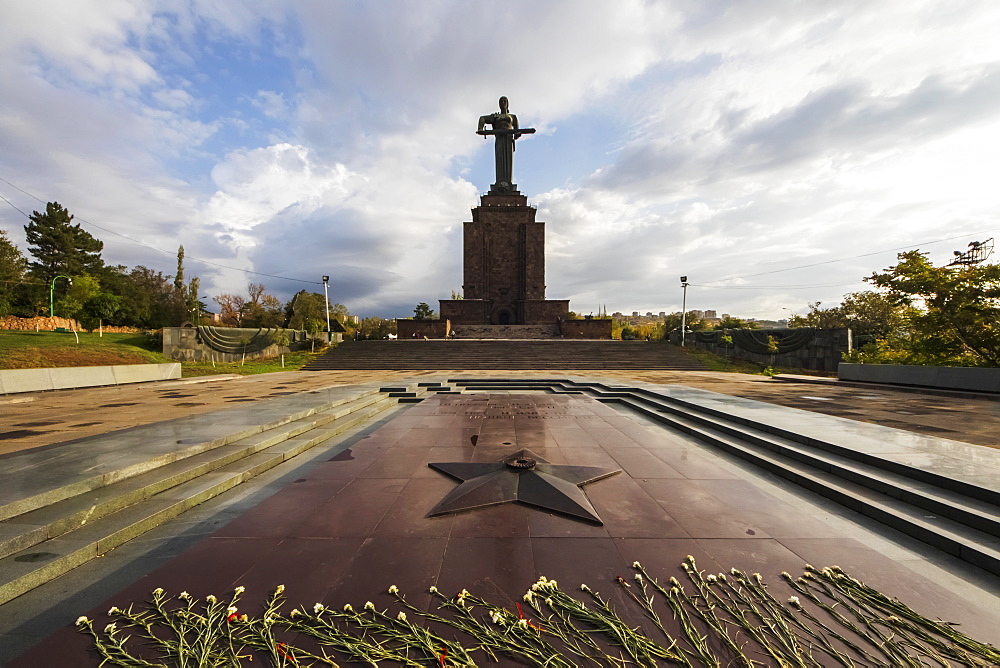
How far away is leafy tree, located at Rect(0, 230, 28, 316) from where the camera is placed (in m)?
30.4

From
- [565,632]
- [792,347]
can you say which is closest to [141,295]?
[565,632]

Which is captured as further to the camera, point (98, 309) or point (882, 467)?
point (98, 309)

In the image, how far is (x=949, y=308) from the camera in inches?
557

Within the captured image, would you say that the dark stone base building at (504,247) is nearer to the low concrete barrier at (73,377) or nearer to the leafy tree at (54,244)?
the low concrete barrier at (73,377)

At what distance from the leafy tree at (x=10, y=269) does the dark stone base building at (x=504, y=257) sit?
125 feet

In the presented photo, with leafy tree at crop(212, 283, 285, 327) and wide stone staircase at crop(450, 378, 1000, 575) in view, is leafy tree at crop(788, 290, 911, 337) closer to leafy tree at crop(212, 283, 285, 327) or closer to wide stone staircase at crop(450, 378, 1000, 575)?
wide stone staircase at crop(450, 378, 1000, 575)

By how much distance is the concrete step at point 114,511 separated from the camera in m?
3.07

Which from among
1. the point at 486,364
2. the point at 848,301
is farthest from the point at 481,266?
the point at 848,301

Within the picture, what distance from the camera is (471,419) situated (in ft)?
29.2

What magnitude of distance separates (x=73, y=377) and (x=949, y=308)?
33527 millimetres

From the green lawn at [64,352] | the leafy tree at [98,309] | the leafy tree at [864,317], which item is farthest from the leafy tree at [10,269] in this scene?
the leafy tree at [864,317]

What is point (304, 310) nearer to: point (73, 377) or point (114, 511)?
point (73, 377)

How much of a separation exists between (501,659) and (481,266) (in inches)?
1767

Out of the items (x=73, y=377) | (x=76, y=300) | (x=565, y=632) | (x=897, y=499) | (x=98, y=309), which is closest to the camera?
(x=565, y=632)
